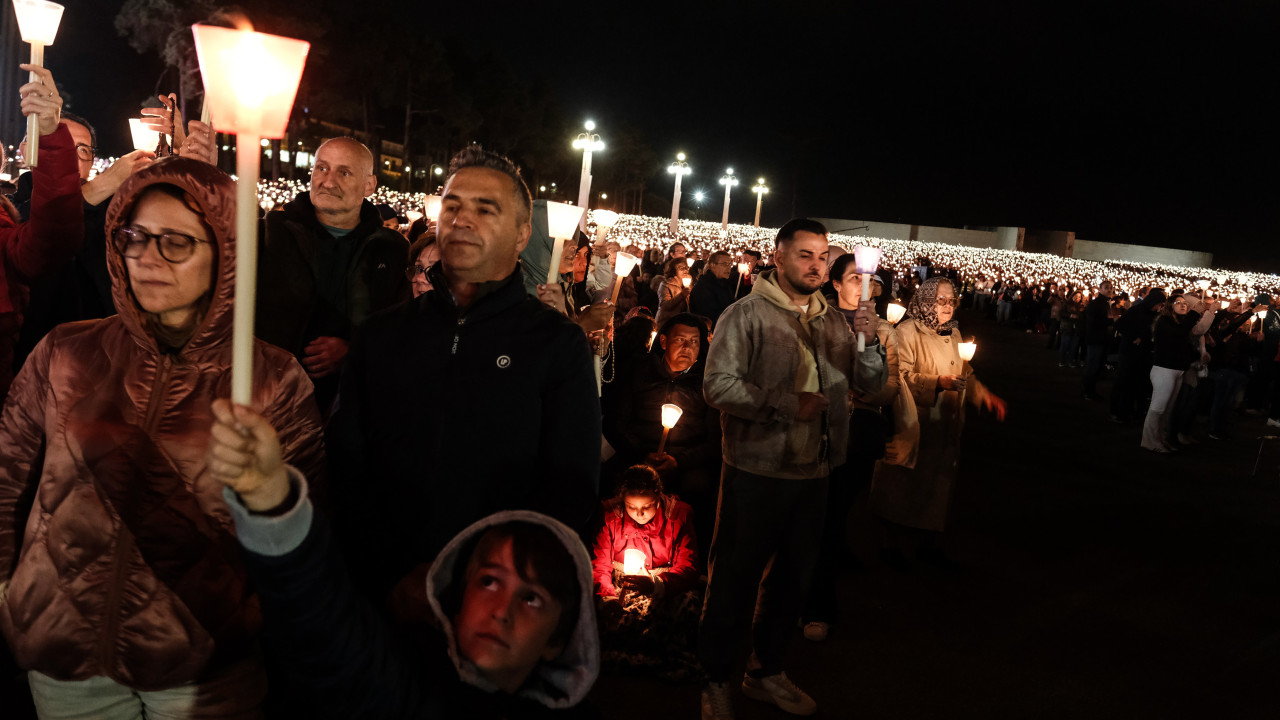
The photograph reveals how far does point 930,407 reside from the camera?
5.73m

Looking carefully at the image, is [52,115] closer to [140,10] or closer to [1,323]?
[1,323]

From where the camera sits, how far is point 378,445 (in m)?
2.16

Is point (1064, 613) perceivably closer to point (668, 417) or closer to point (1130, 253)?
point (668, 417)

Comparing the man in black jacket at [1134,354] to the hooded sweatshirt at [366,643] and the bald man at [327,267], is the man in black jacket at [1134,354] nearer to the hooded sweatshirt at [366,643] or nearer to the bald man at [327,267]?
the bald man at [327,267]

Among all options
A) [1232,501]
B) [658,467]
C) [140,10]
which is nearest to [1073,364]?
[1232,501]

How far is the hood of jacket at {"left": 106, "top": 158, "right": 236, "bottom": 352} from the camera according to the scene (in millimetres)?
1854

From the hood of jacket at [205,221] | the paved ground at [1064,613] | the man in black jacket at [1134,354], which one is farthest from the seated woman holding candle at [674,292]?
the man in black jacket at [1134,354]

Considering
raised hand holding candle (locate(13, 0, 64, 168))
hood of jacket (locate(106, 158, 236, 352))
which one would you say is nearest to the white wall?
raised hand holding candle (locate(13, 0, 64, 168))

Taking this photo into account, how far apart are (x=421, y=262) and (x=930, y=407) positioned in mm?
3594

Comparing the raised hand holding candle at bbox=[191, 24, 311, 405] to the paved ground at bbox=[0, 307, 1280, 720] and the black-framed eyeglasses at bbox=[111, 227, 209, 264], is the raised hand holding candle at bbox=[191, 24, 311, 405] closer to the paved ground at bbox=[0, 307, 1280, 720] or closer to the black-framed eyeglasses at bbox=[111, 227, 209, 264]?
the black-framed eyeglasses at bbox=[111, 227, 209, 264]

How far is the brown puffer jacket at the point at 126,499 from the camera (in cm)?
187

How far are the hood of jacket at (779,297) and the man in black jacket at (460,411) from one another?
1.75 metres

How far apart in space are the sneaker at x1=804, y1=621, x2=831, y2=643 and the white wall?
10035 cm

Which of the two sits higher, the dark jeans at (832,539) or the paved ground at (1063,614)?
the dark jeans at (832,539)
